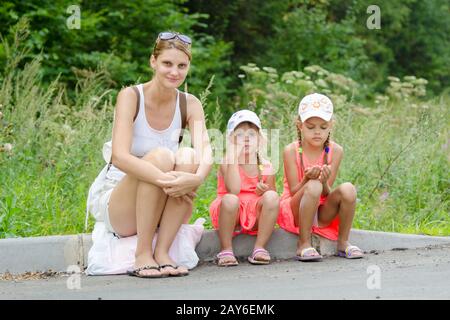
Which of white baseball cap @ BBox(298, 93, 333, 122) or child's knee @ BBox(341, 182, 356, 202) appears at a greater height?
white baseball cap @ BBox(298, 93, 333, 122)

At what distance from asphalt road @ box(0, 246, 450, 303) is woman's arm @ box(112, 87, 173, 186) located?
0.62 metres

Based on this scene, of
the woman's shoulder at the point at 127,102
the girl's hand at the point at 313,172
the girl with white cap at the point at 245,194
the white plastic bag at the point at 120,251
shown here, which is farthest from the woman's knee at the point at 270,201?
the woman's shoulder at the point at 127,102

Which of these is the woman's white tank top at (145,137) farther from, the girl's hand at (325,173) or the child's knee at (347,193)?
the child's knee at (347,193)

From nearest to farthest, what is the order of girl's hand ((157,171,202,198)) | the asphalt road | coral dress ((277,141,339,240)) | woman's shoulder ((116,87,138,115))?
the asphalt road, girl's hand ((157,171,202,198)), woman's shoulder ((116,87,138,115)), coral dress ((277,141,339,240))

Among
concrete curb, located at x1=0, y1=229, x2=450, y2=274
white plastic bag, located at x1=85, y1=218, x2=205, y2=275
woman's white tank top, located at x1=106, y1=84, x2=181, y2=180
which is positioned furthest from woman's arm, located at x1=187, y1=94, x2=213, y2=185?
concrete curb, located at x1=0, y1=229, x2=450, y2=274

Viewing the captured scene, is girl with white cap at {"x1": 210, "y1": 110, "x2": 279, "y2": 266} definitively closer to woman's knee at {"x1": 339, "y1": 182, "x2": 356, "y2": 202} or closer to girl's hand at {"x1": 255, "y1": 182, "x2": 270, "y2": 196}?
girl's hand at {"x1": 255, "y1": 182, "x2": 270, "y2": 196}

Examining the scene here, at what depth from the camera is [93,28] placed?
13.7 metres

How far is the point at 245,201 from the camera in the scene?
601cm

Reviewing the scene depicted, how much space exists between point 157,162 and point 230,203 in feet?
2.01

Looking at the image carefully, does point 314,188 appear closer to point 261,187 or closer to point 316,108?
point 261,187

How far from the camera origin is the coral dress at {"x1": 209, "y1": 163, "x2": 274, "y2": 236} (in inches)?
235

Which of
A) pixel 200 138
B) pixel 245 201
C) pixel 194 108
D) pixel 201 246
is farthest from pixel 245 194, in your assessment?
pixel 194 108
